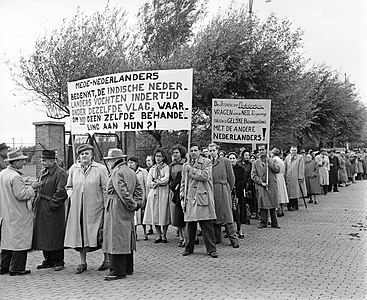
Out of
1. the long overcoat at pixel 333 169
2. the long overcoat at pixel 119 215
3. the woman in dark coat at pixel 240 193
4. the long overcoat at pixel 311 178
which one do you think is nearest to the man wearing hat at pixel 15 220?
the long overcoat at pixel 119 215

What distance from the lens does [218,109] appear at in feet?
47.3

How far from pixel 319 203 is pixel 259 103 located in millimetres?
7129

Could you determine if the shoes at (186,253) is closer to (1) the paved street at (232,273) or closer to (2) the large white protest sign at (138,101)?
(1) the paved street at (232,273)

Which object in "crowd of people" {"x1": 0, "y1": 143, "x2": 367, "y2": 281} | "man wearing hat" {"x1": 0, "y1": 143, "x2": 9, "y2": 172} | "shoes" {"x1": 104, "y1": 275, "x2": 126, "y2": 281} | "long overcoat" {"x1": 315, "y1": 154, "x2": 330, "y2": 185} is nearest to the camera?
"shoes" {"x1": 104, "y1": 275, "x2": 126, "y2": 281}

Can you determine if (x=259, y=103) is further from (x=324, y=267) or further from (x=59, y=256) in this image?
(x=59, y=256)

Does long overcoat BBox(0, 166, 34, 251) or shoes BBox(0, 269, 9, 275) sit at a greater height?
long overcoat BBox(0, 166, 34, 251)

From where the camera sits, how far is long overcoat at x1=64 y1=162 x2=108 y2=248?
8.55m

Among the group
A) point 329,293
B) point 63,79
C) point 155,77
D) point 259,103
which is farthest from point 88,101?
point 63,79

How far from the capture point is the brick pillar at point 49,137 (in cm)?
1454

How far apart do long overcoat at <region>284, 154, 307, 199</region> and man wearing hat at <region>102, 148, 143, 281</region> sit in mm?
9687

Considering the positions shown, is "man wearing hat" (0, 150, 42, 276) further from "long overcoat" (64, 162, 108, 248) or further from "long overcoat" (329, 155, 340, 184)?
"long overcoat" (329, 155, 340, 184)

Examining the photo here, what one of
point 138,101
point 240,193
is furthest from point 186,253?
point 138,101

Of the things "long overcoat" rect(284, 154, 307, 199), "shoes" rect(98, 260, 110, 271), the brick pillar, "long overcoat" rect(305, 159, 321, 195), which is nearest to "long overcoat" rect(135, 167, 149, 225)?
"shoes" rect(98, 260, 110, 271)

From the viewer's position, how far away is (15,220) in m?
8.59
